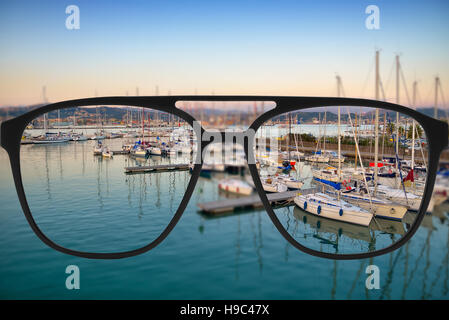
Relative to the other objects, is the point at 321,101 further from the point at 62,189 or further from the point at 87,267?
the point at 87,267

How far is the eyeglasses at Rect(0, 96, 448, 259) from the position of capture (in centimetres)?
43

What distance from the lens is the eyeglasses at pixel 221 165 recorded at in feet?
1.42

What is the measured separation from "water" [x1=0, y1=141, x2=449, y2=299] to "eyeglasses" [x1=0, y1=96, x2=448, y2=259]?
127cm

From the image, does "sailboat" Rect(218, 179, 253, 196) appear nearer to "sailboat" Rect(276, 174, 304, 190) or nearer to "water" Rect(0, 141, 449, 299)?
"sailboat" Rect(276, 174, 304, 190)

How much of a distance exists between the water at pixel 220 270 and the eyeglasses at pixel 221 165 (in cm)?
127

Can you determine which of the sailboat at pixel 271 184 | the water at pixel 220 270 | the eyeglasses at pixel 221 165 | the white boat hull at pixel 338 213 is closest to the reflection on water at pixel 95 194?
the eyeglasses at pixel 221 165

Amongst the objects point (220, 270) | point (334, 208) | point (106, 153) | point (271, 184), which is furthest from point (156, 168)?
point (220, 270)

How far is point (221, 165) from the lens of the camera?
56 centimetres

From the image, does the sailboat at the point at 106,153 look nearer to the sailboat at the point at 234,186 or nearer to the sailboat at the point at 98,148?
the sailboat at the point at 98,148

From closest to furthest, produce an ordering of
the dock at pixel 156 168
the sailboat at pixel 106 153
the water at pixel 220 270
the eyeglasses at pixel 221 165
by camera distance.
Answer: the eyeglasses at pixel 221 165
the dock at pixel 156 168
the sailboat at pixel 106 153
the water at pixel 220 270

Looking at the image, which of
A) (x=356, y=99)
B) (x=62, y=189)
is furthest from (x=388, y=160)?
(x=62, y=189)

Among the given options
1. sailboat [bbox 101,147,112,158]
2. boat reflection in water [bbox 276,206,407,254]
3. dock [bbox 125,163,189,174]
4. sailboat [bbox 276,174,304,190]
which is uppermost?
sailboat [bbox 101,147,112,158]

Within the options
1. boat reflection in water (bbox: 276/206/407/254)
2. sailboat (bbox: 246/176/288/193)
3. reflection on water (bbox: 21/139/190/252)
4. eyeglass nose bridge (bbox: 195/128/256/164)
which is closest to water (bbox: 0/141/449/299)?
reflection on water (bbox: 21/139/190/252)

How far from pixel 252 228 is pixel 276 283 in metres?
1.02
